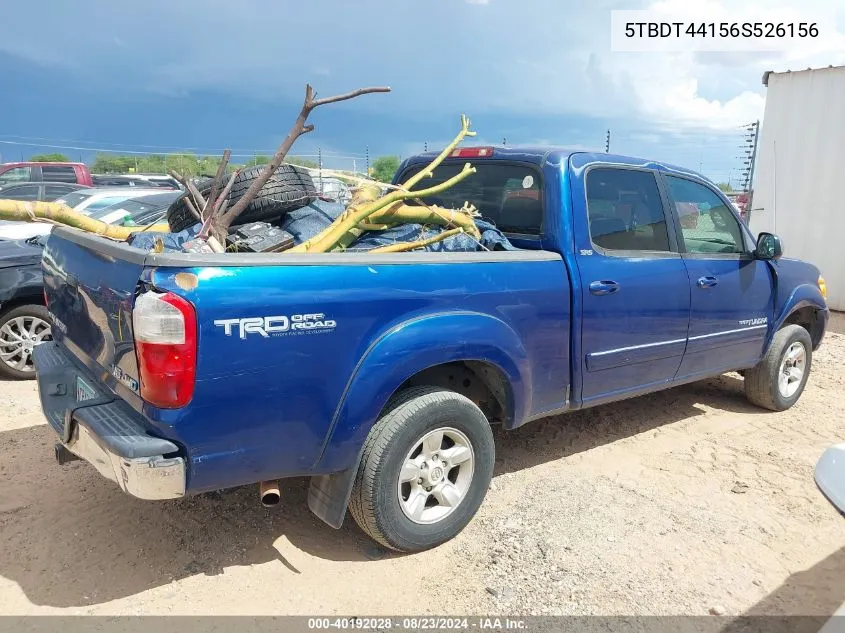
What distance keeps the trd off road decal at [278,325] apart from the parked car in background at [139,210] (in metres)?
4.64

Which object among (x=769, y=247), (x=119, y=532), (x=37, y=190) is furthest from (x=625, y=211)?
→ (x=37, y=190)

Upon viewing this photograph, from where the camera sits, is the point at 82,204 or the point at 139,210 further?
the point at 82,204

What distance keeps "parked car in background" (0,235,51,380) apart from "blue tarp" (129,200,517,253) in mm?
2441

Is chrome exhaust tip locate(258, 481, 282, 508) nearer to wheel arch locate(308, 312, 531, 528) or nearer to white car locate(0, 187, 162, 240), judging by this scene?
wheel arch locate(308, 312, 531, 528)

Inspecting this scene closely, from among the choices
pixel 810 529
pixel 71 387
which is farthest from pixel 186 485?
pixel 810 529

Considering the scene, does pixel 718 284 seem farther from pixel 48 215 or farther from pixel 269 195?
pixel 48 215

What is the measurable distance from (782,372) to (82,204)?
302 inches

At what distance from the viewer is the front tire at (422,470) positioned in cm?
284

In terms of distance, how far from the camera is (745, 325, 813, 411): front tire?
5.17m

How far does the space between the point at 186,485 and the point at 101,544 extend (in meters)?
1.07

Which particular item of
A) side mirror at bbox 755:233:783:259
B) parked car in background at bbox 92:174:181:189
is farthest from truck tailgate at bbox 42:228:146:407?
parked car in background at bbox 92:174:181:189

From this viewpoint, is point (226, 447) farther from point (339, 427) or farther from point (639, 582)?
point (639, 582)

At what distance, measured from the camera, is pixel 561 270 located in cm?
346

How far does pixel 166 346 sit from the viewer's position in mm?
2285
